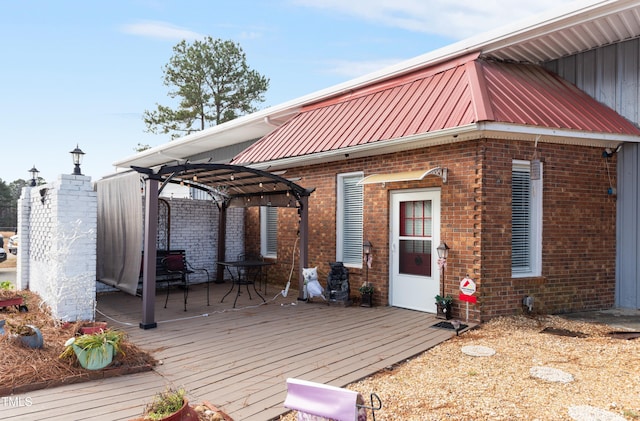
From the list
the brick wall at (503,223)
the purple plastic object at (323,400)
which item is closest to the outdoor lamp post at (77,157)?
the brick wall at (503,223)

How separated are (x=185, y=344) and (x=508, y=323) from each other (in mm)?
4387

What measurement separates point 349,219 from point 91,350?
5262 millimetres

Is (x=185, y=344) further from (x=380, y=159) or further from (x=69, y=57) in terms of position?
(x=69, y=57)

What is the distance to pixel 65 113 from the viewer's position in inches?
648

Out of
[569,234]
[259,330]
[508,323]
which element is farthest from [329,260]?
[569,234]

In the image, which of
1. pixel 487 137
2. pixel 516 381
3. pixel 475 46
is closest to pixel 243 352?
pixel 516 381

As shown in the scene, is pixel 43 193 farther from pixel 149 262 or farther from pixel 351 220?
pixel 351 220

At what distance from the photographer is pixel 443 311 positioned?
6.42m

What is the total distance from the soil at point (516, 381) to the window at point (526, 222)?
1238 millimetres

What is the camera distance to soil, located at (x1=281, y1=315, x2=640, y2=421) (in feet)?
10.8

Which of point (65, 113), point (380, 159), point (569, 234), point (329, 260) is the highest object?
point (65, 113)

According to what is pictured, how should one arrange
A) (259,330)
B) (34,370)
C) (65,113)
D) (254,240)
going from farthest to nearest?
(65,113), (254,240), (259,330), (34,370)

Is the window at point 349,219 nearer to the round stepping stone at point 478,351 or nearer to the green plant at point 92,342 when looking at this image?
the round stepping stone at point 478,351

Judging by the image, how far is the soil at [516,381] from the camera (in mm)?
3283
